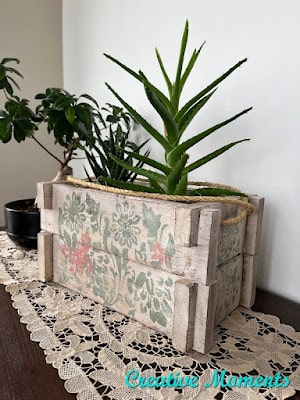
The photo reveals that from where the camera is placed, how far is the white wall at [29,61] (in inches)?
43.2

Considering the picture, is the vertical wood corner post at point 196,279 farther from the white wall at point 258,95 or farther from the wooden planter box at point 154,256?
the white wall at point 258,95

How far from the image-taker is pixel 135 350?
44 centimetres

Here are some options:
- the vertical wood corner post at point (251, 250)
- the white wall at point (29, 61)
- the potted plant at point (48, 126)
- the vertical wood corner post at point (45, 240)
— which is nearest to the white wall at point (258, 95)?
the vertical wood corner post at point (251, 250)

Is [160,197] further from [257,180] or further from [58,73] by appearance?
[58,73]

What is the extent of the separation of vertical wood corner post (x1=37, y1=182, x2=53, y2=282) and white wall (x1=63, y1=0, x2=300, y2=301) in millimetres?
339

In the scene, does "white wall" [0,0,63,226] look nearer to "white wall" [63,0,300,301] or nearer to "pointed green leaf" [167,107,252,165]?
"white wall" [63,0,300,301]

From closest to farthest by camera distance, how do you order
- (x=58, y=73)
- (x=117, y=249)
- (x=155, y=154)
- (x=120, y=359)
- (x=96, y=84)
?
(x=120, y=359) < (x=117, y=249) < (x=155, y=154) < (x=96, y=84) < (x=58, y=73)

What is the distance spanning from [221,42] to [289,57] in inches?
6.1

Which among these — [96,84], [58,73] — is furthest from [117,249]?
[58,73]

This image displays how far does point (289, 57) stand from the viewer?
0.57 m

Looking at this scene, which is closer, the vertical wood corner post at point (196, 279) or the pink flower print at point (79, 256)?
the vertical wood corner post at point (196, 279)

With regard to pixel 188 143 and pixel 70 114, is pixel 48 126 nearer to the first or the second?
pixel 70 114

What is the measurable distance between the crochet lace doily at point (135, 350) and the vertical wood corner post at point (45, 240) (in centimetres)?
5

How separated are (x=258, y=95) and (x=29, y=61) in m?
0.88
